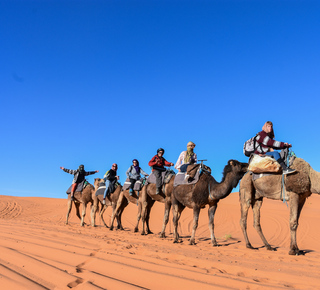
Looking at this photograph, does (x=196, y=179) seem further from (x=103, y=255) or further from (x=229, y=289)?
(x=229, y=289)

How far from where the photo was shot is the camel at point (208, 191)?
9.11 metres

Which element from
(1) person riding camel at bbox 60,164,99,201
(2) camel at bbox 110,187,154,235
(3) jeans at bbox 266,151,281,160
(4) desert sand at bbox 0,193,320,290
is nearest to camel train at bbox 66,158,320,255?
(3) jeans at bbox 266,151,281,160

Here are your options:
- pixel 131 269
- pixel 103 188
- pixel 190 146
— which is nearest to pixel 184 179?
pixel 190 146

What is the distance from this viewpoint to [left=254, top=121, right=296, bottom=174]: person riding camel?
8219 mm

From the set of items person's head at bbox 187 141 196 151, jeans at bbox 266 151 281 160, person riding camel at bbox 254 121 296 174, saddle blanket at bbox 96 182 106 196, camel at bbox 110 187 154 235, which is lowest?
camel at bbox 110 187 154 235

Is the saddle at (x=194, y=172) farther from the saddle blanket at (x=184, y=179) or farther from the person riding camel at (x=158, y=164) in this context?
the person riding camel at (x=158, y=164)

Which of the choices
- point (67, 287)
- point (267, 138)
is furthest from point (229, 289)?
point (267, 138)

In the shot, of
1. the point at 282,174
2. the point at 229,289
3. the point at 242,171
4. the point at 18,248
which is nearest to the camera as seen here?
the point at 229,289

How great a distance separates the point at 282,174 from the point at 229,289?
16.1 feet

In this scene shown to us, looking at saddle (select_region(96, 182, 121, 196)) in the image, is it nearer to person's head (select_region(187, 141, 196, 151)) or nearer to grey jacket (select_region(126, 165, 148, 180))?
grey jacket (select_region(126, 165, 148, 180))

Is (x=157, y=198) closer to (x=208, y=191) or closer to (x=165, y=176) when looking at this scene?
(x=165, y=176)

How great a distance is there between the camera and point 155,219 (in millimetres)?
23219

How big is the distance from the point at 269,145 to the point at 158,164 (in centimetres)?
489

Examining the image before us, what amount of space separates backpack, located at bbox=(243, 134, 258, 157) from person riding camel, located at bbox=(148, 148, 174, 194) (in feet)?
11.7
